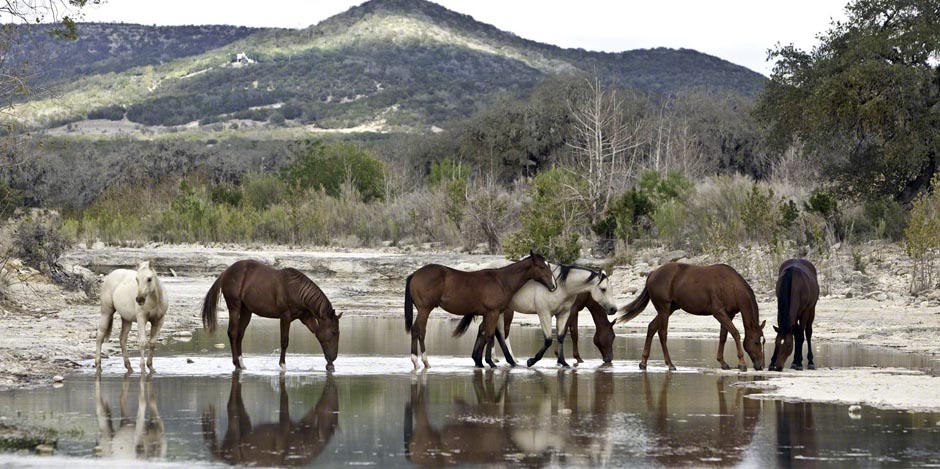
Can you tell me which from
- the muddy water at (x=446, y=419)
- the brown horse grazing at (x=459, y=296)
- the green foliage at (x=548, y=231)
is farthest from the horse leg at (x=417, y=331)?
the green foliage at (x=548, y=231)

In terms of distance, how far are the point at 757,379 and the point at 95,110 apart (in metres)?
102

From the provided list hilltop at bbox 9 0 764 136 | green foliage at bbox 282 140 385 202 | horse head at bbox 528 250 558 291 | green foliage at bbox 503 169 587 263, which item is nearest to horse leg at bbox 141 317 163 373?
horse head at bbox 528 250 558 291

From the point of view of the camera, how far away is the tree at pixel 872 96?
1198 inches

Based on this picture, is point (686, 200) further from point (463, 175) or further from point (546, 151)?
point (546, 151)

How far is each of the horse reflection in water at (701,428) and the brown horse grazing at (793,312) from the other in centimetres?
188

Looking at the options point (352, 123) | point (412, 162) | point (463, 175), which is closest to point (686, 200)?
point (463, 175)

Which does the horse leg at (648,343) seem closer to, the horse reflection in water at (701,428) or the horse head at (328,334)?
the horse reflection in water at (701,428)

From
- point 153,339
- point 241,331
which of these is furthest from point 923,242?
point 153,339

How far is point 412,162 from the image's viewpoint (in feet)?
226

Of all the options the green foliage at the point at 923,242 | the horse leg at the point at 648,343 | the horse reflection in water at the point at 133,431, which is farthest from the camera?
the green foliage at the point at 923,242

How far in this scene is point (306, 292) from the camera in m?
15.2

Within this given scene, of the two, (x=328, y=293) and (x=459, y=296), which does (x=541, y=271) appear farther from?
(x=328, y=293)

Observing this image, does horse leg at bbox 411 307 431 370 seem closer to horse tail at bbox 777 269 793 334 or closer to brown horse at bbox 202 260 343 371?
brown horse at bbox 202 260 343 371

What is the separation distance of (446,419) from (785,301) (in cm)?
582
